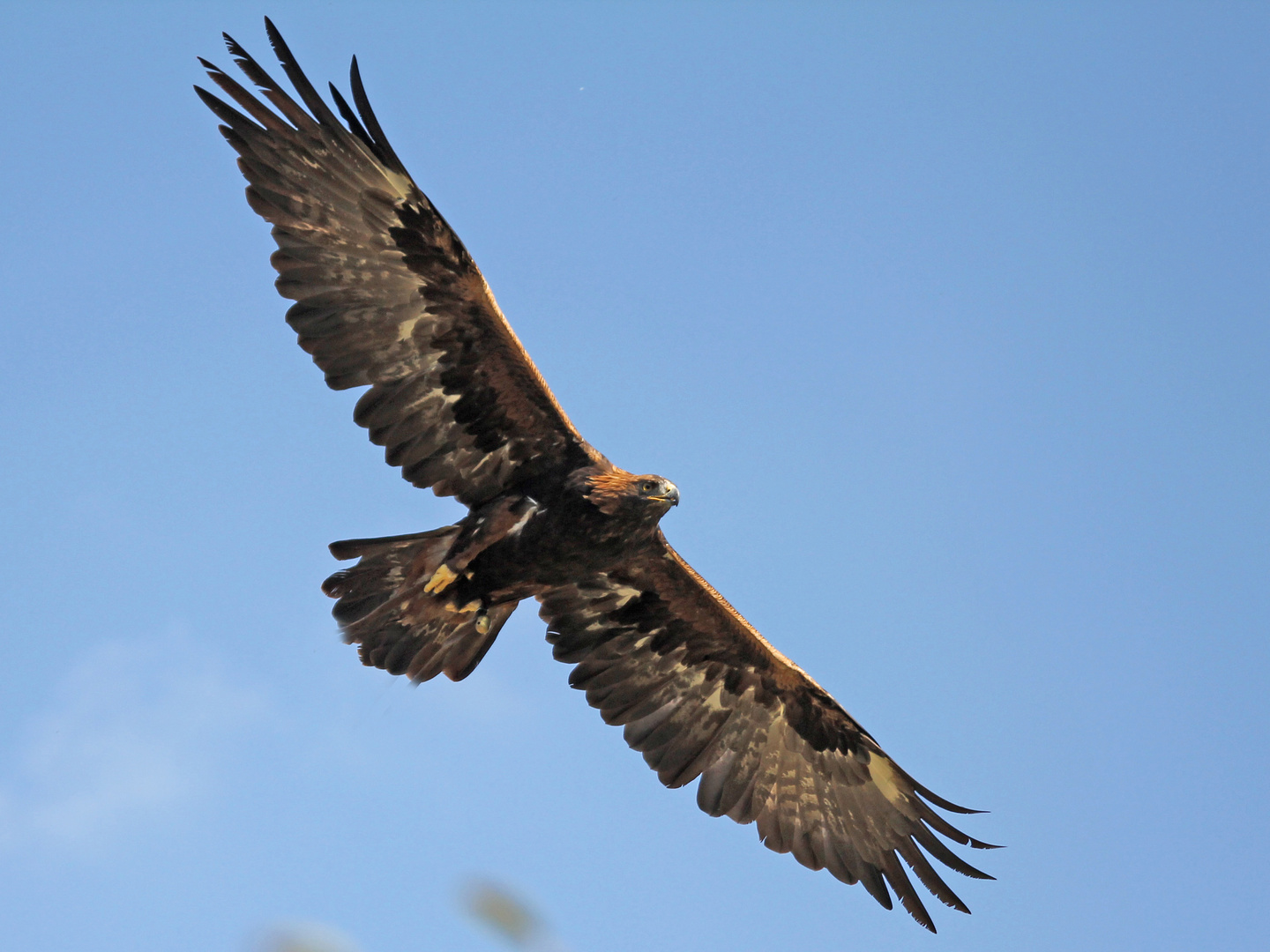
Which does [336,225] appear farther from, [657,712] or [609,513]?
[657,712]

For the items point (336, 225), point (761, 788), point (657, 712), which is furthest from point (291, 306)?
point (761, 788)

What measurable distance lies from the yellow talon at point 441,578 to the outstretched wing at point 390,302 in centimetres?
61

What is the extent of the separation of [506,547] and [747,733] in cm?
315

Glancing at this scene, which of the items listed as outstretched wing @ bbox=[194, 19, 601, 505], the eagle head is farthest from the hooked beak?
outstretched wing @ bbox=[194, 19, 601, 505]

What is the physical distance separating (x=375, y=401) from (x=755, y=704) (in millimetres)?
4442

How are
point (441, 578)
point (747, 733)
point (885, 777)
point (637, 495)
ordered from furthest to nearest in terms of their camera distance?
point (747, 733)
point (885, 777)
point (441, 578)
point (637, 495)

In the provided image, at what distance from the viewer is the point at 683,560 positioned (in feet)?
33.5

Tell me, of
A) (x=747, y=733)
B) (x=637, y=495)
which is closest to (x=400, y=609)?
(x=637, y=495)

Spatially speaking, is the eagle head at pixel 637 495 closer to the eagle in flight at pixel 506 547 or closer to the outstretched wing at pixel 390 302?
the eagle in flight at pixel 506 547

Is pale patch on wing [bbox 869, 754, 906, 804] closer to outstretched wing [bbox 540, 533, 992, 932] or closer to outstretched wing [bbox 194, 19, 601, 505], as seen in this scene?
outstretched wing [bbox 540, 533, 992, 932]

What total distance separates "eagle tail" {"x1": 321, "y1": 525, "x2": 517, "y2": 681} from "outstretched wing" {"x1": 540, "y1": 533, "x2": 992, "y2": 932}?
108cm

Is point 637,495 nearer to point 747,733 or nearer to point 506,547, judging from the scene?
point 506,547

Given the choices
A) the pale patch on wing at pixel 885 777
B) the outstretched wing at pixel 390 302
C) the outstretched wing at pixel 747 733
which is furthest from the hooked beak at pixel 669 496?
the pale patch on wing at pixel 885 777

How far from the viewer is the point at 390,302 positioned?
9.23 meters
